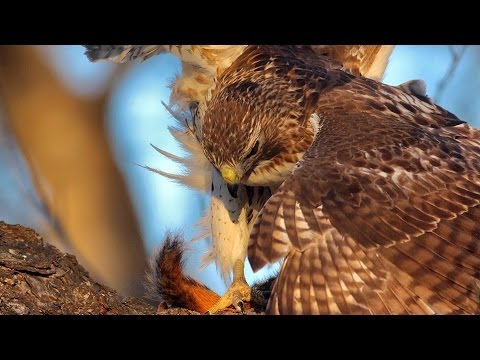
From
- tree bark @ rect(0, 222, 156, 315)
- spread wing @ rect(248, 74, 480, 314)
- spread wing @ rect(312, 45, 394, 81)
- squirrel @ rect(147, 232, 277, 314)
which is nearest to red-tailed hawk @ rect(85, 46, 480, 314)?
spread wing @ rect(248, 74, 480, 314)

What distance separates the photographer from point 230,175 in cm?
473

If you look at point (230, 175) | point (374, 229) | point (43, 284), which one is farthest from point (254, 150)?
point (43, 284)

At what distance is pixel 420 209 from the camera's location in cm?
383

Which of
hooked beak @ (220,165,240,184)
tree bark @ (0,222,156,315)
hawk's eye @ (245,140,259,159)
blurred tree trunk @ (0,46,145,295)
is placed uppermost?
hawk's eye @ (245,140,259,159)

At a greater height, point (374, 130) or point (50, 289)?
point (374, 130)

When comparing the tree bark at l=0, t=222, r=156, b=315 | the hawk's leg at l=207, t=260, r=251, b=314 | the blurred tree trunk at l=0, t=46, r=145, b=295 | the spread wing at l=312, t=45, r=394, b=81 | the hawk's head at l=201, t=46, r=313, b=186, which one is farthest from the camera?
the blurred tree trunk at l=0, t=46, r=145, b=295

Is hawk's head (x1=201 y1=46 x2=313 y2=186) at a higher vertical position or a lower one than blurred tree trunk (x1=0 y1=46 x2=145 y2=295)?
higher

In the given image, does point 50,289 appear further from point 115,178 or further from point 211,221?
point 115,178

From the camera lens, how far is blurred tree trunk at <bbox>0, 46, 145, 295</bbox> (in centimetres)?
600

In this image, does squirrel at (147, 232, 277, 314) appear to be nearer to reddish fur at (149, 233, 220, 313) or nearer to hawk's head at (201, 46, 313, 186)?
reddish fur at (149, 233, 220, 313)

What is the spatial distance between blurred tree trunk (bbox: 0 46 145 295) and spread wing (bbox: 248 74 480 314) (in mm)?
2371

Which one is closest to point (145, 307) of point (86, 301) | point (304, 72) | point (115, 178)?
point (86, 301)
